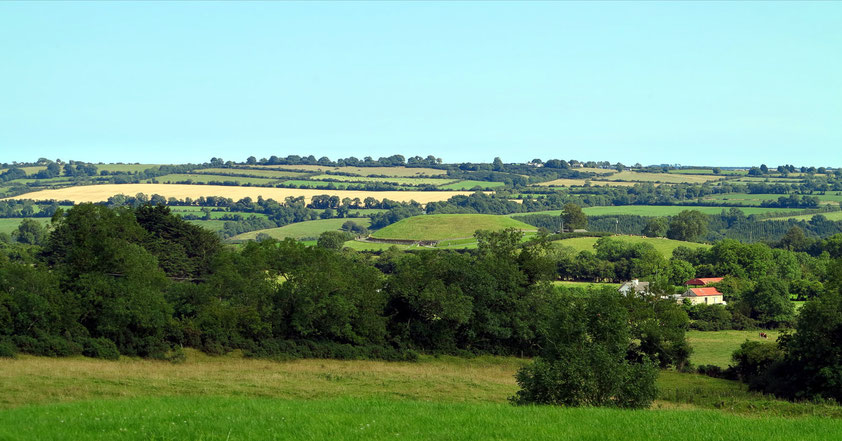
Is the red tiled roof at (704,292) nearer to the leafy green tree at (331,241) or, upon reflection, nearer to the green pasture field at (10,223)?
the leafy green tree at (331,241)

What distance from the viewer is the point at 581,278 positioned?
120875 mm

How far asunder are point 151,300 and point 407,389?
727 inches

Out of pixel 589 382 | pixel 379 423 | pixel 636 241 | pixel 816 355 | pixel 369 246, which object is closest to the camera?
pixel 379 423

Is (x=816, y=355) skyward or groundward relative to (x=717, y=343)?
skyward

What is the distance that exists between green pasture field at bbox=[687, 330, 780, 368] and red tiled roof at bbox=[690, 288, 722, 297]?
60.0 ft

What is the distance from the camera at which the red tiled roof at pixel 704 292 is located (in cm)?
10156

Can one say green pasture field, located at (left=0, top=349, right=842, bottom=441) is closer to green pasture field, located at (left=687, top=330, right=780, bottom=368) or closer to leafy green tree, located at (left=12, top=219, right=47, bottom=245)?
green pasture field, located at (left=687, top=330, right=780, bottom=368)

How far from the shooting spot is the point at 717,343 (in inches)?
2778

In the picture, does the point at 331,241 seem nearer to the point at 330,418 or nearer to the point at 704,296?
A: the point at 704,296

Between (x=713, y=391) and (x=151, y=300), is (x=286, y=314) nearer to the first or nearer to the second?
(x=151, y=300)

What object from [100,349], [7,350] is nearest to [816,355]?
[100,349]

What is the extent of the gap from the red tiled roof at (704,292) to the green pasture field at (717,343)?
1829 cm

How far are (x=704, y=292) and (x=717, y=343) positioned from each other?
33578 millimetres

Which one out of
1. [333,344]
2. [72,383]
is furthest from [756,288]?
[72,383]
